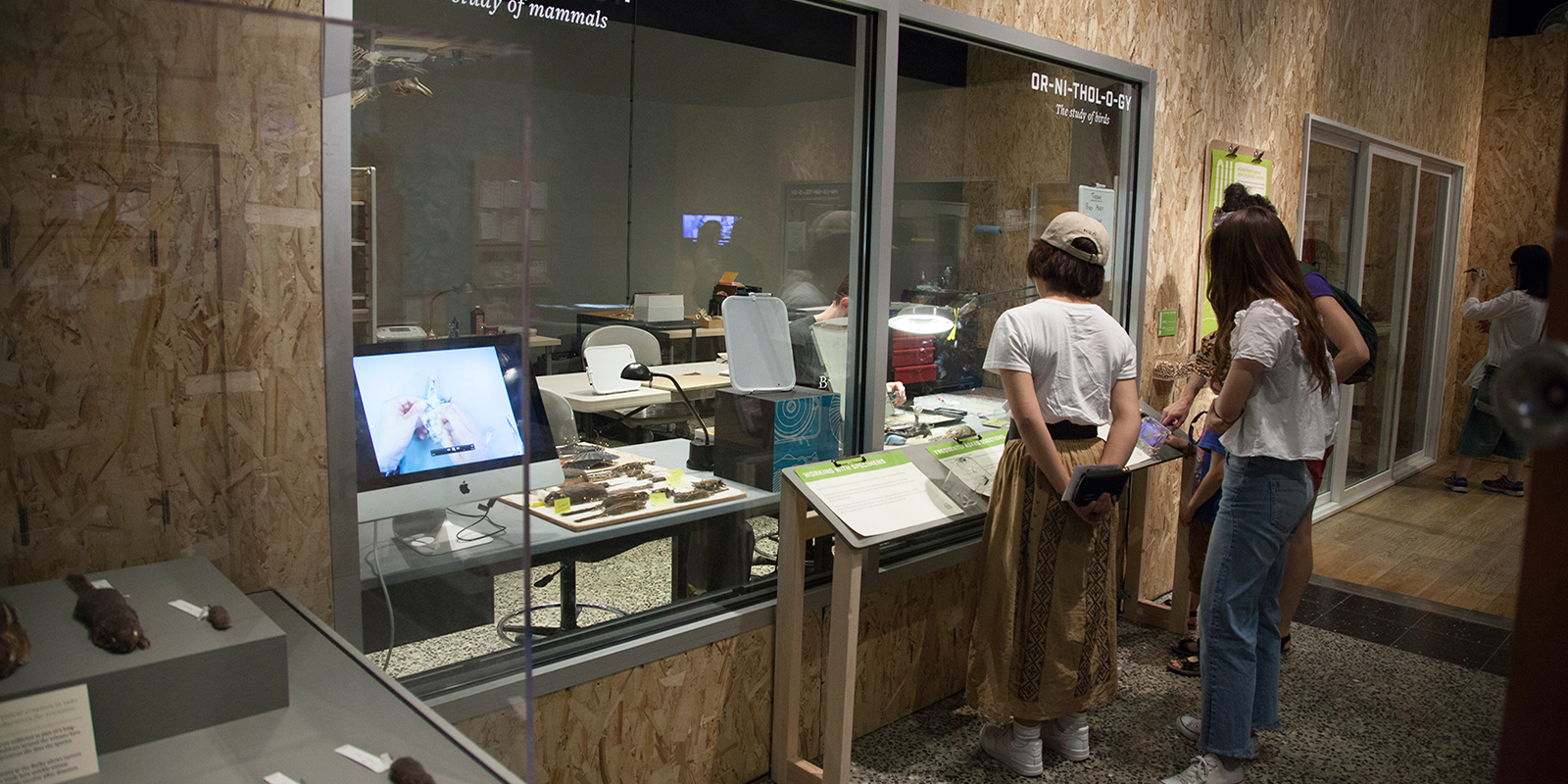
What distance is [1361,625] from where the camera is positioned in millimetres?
4332

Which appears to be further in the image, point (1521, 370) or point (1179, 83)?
point (1179, 83)

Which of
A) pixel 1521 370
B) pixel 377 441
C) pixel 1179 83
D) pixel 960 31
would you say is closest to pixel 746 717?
pixel 377 441

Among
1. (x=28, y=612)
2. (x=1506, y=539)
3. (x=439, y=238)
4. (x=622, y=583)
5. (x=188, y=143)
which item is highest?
(x=188, y=143)

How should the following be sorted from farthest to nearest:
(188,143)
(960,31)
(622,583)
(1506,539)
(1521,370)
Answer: (1506,539) → (960,31) → (622,583) → (188,143) → (1521,370)

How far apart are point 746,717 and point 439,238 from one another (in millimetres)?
1795

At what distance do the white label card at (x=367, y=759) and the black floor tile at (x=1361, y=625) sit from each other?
13.4ft

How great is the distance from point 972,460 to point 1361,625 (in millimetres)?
2382

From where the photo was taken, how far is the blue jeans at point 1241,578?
8.77ft

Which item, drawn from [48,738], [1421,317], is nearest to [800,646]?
[48,738]

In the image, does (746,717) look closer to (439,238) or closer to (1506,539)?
(439,238)

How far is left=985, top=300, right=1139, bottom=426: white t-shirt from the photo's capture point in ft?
8.76

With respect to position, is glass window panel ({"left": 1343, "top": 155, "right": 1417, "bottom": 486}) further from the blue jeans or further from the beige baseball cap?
the beige baseball cap

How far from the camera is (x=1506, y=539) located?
5754mm

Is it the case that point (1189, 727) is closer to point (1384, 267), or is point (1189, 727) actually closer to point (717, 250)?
point (717, 250)
